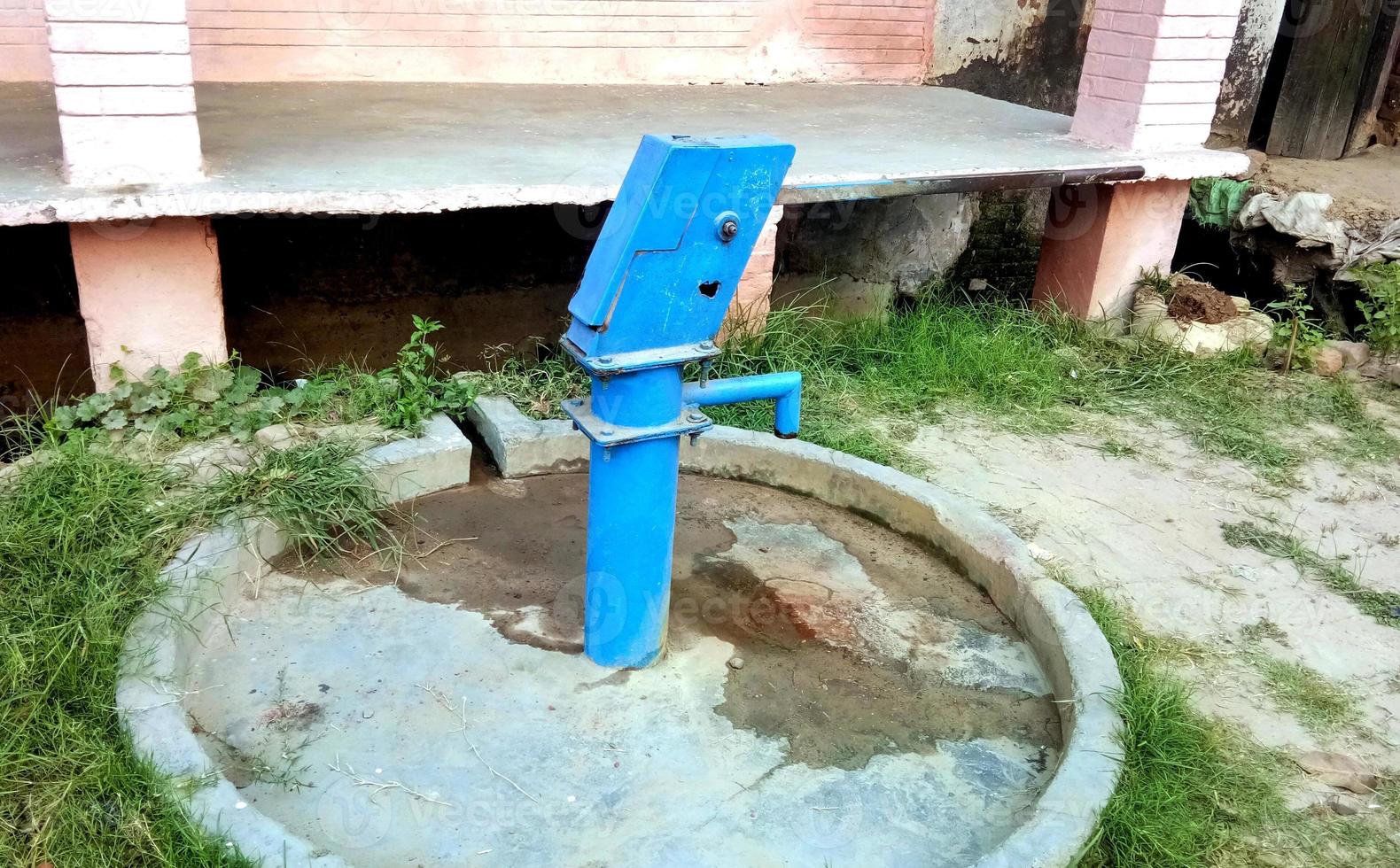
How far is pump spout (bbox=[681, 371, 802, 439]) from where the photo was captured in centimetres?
258

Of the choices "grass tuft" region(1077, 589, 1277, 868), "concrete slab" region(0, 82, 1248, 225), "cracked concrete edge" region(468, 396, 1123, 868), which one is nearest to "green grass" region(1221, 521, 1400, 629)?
"grass tuft" region(1077, 589, 1277, 868)

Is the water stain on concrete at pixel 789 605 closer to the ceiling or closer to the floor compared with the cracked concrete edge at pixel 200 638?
closer to the floor

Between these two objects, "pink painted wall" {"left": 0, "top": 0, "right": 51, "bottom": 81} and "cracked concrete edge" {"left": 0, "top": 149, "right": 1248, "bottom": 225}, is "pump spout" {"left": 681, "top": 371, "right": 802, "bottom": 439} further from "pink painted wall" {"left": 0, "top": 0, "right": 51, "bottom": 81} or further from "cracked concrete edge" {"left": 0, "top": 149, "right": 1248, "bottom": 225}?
"pink painted wall" {"left": 0, "top": 0, "right": 51, "bottom": 81}

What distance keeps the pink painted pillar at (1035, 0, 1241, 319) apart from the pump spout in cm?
316

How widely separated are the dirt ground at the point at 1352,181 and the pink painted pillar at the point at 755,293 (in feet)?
11.6

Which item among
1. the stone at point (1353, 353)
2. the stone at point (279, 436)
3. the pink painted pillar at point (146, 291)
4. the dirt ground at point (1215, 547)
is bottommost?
the dirt ground at point (1215, 547)

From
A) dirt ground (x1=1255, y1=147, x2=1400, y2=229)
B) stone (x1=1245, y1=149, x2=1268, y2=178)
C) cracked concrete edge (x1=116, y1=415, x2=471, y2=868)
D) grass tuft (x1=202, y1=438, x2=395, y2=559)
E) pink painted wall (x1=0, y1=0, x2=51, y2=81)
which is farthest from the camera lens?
stone (x1=1245, y1=149, x2=1268, y2=178)

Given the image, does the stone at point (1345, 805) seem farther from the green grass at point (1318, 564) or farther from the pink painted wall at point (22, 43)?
the pink painted wall at point (22, 43)

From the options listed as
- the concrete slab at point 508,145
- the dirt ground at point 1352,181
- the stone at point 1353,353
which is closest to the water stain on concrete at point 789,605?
the concrete slab at point 508,145

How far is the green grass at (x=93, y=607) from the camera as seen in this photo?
7.05 feet

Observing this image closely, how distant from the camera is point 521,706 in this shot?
2670 millimetres

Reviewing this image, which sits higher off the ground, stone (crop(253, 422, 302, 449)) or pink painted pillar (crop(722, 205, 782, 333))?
pink painted pillar (crop(722, 205, 782, 333))

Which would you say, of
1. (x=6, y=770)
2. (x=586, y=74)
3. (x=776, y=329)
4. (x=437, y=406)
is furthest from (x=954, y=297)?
(x=6, y=770)

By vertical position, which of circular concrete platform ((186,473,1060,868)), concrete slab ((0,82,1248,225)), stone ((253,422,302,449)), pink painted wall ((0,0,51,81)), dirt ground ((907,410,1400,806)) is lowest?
dirt ground ((907,410,1400,806))
